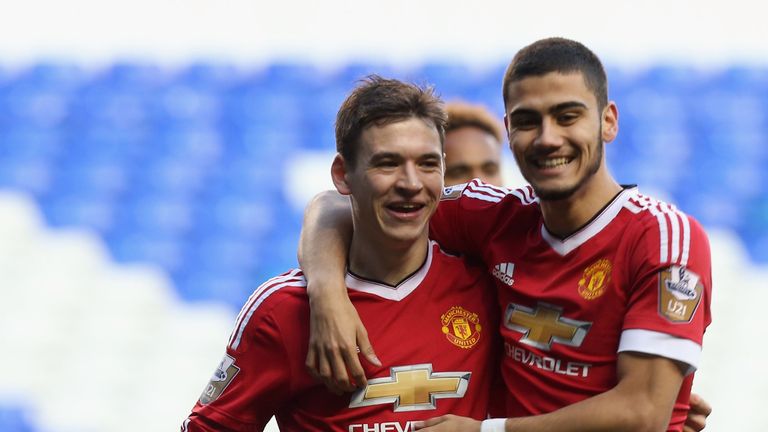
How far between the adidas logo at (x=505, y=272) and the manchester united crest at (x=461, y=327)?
0.13 metres

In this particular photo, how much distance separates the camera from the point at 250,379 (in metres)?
2.73

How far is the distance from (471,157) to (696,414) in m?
1.58

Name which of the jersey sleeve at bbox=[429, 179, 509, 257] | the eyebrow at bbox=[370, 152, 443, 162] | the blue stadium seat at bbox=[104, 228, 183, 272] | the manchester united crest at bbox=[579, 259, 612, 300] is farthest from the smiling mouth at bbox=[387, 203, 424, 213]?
the blue stadium seat at bbox=[104, 228, 183, 272]

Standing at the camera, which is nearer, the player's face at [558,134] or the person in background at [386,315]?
the player's face at [558,134]

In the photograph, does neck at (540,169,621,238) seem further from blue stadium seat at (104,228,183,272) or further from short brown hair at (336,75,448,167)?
blue stadium seat at (104,228,183,272)

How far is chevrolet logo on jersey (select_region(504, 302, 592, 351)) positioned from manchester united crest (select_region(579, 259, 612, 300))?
0.07m

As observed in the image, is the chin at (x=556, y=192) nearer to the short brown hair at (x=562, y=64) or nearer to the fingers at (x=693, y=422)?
the short brown hair at (x=562, y=64)

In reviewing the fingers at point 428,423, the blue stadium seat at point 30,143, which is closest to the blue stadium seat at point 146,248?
the blue stadium seat at point 30,143

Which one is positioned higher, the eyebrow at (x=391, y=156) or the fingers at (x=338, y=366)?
the eyebrow at (x=391, y=156)

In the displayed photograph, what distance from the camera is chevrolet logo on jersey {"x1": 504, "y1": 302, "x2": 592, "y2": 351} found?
2.53m

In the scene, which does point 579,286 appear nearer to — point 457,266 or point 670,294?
point 670,294

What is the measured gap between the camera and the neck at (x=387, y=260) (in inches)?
110

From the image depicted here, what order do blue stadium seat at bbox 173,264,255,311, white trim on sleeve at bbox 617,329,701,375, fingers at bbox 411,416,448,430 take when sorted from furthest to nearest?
blue stadium seat at bbox 173,264,255,311, fingers at bbox 411,416,448,430, white trim on sleeve at bbox 617,329,701,375

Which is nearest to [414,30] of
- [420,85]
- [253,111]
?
[253,111]
